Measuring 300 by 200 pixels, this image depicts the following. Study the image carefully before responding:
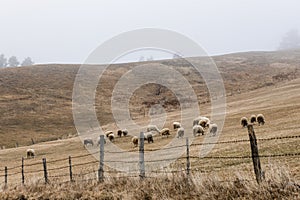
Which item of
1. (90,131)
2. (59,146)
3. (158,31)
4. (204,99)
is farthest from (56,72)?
(158,31)

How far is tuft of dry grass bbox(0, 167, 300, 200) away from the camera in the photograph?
9.92 metres

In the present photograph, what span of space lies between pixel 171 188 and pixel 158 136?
102 feet

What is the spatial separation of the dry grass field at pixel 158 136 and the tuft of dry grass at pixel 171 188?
1.0 inches

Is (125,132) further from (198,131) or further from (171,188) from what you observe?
(171,188)

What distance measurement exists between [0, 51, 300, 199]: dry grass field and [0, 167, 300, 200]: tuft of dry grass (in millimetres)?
25

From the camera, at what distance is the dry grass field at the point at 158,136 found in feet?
38.7

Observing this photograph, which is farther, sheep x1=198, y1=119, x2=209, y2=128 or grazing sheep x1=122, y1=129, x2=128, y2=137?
grazing sheep x1=122, y1=129, x2=128, y2=137

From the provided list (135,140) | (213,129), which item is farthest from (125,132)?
(213,129)

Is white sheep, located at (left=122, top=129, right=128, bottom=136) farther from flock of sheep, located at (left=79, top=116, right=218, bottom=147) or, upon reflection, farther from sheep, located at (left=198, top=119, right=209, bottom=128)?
sheep, located at (left=198, top=119, right=209, bottom=128)

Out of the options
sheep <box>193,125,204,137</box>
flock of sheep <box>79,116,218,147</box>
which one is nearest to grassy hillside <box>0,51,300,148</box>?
flock of sheep <box>79,116,218,147</box>

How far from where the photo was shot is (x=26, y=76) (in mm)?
117250

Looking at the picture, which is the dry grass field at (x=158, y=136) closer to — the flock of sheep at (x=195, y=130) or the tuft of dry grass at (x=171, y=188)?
the tuft of dry grass at (x=171, y=188)

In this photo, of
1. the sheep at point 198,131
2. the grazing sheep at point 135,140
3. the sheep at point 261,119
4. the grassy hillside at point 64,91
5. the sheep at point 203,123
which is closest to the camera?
the sheep at point 198,131

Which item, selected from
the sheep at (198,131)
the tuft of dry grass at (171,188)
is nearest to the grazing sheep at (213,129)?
the sheep at (198,131)
